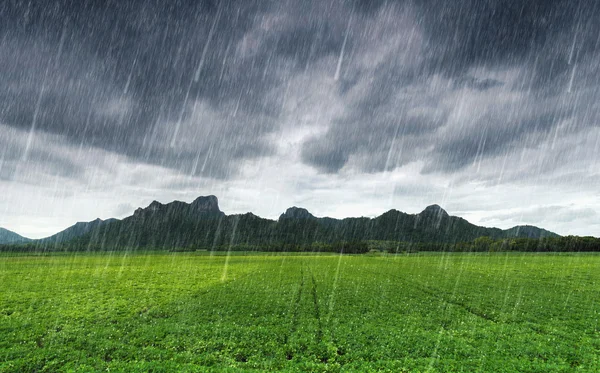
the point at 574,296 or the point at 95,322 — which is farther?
the point at 574,296

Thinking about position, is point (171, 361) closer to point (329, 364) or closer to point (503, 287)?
point (329, 364)

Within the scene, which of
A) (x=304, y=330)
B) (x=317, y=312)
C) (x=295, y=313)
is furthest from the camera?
(x=317, y=312)

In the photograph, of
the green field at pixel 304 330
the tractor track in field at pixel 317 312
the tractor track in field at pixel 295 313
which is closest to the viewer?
the green field at pixel 304 330

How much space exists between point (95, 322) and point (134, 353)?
11.5 metres

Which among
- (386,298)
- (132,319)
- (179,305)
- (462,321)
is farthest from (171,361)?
(386,298)

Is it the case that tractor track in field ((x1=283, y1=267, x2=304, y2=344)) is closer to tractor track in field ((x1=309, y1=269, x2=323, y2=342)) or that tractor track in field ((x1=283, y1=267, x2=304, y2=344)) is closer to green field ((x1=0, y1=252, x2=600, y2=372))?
green field ((x1=0, y1=252, x2=600, y2=372))

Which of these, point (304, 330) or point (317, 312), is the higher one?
point (304, 330)

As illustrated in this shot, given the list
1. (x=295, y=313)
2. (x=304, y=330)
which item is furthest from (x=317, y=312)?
(x=304, y=330)

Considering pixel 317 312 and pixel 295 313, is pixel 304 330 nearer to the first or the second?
pixel 295 313

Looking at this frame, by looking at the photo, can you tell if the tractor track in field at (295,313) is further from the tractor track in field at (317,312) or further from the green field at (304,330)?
the tractor track in field at (317,312)

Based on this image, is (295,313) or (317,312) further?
(317,312)

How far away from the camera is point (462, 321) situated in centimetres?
2669

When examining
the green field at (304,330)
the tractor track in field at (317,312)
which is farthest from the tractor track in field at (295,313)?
the tractor track in field at (317,312)

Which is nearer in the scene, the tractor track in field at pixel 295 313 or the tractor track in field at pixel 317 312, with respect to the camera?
the tractor track in field at pixel 295 313
